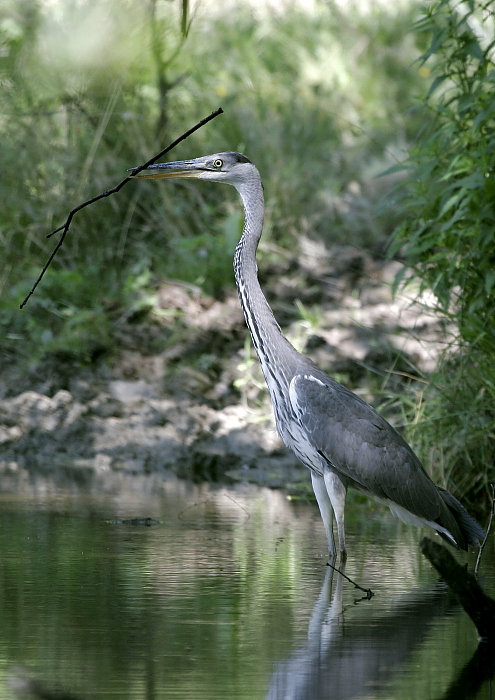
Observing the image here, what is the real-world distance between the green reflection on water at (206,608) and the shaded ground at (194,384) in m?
1.98

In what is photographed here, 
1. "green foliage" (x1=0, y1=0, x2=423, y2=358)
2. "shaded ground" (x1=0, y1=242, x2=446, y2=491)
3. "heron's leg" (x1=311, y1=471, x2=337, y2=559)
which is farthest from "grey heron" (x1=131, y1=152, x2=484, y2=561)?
"green foliage" (x1=0, y1=0, x2=423, y2=358)

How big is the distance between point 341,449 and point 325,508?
0.35 metres

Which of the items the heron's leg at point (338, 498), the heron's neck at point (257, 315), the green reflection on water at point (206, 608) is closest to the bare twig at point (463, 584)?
the green reflection on water at point (206, 608)

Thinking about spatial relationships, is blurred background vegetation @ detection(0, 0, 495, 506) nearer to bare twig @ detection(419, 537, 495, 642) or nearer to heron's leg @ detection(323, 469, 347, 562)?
heron's leg @ detection(323, 469, 347, 562)

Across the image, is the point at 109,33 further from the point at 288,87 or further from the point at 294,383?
the point at 288,87

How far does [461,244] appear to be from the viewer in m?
7.11

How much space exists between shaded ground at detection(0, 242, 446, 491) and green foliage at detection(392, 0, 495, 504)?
144cm

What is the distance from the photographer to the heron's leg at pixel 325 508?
5.96m

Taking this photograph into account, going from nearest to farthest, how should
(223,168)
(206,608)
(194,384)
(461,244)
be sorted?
1. (206,608)
2. (223,168)
3. (461,244)
4. (194,384)

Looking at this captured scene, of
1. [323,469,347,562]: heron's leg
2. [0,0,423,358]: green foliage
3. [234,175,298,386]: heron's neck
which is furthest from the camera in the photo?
[0,0,423,358]: green foliage

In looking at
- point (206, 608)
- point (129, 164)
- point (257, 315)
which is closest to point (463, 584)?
point (206, 608)

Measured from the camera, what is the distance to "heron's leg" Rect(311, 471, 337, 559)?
5965mm

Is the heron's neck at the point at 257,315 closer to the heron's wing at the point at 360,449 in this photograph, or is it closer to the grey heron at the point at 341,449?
the grey heron at the point at 341,449

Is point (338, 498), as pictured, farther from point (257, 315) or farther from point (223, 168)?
point (223, 168)
